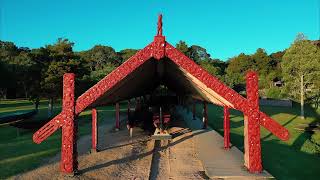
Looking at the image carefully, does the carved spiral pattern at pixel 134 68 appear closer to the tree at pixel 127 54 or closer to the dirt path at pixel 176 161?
the dirt path at pixel 176 161

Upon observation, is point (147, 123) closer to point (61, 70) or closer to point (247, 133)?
point (61, 70)

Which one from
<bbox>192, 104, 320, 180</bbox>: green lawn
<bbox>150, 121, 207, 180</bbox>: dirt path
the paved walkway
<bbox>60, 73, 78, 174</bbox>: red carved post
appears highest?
<bbox>60, 73, 78, 174</bbox>: red carved post

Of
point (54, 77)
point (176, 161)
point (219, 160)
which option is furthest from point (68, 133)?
point (54, 77)

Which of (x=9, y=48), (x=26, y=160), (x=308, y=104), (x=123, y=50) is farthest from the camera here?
(x=123, y=50)

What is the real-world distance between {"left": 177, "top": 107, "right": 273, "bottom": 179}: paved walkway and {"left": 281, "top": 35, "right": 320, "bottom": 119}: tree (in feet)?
54.3

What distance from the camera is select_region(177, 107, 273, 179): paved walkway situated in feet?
28.6

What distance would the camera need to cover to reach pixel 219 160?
35.0 feet

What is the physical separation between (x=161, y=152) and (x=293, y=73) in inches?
849

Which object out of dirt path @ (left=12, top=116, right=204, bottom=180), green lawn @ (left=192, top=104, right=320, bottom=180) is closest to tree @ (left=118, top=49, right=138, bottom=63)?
green lawn @ (left=192, top=104, right=320, bottom=180)

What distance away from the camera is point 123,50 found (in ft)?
380

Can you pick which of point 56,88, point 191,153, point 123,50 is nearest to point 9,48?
point 56,88

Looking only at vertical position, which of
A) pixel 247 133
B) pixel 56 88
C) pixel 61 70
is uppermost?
pixel 61 70

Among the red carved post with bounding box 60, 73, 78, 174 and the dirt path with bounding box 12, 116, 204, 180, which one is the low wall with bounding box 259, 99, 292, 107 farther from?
the red carved post with bounding box 60, 73, 78, 174

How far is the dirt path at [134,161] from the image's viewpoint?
937 centimetres
